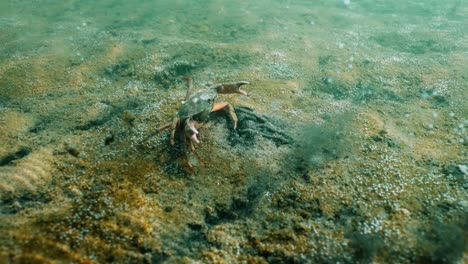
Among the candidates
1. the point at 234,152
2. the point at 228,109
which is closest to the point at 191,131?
the point at 234,152

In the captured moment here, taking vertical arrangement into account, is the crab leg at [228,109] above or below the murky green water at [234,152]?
above

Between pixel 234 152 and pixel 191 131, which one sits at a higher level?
pixel 191 131

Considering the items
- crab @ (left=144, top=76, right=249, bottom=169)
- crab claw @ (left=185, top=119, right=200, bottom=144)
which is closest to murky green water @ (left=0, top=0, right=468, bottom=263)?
crab @ (left=144, top=76, right=249, bottom=169)

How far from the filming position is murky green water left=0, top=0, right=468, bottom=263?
6.13 meters

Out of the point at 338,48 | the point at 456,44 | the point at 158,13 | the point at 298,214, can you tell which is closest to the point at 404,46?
the point at 456,44

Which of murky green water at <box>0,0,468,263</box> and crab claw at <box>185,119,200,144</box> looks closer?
murky green water at <box>0,0,468,263</box>

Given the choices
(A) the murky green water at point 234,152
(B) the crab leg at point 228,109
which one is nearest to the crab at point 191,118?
(B) the crab leg at point 228,109

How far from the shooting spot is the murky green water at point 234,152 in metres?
6.13

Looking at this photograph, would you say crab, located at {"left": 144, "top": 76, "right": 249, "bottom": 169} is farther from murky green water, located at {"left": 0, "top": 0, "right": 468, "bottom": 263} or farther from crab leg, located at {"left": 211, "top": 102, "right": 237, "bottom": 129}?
murky green water, located at {"left": 0, "top": 0, "right": 468, "bottom": 263}

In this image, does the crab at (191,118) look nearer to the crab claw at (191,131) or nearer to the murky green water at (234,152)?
the crab claw at (191,131)

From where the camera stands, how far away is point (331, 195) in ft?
24.4

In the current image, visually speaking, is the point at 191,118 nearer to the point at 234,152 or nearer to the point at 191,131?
the point at 191,131

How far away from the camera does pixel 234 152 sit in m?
8.40

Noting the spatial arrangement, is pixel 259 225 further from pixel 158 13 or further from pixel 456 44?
pixel 158 13
